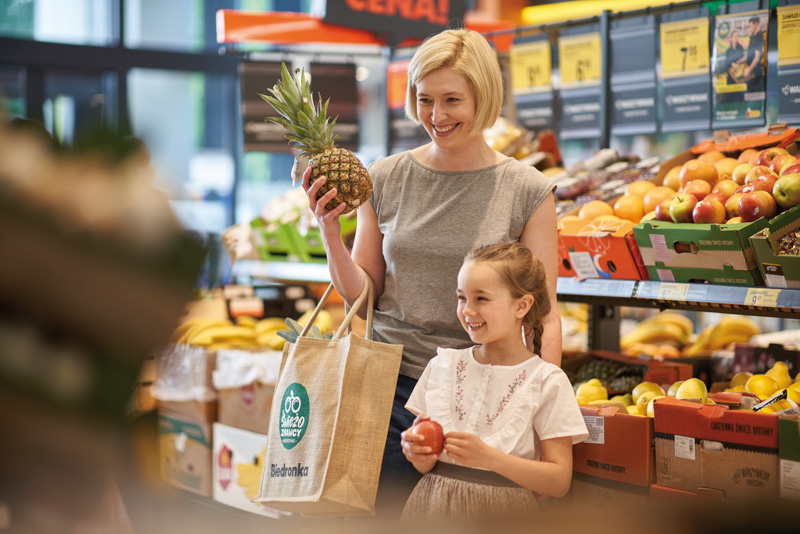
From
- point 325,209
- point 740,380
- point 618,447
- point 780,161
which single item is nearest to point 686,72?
point 780,161

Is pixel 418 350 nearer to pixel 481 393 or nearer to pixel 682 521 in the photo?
pixel 481 393

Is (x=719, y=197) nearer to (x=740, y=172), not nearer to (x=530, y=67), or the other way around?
(x=740, y=172)

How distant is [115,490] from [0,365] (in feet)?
0.20

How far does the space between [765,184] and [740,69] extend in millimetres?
824

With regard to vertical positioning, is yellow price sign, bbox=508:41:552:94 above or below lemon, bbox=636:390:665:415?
above

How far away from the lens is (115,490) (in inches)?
11.1

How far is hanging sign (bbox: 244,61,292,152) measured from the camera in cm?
454

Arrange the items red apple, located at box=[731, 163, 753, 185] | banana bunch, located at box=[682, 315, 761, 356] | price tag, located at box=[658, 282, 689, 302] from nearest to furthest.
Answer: price tag, located at box=[658, 282, 689, 302], red apple, located at box=[731, 163, 753, 185], banana bunch, located at box=[682, 315, 761, 356]

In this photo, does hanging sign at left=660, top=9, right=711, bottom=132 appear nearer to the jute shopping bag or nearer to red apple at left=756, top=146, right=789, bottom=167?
red apple at left=756, top=146, right=789, bottom=167

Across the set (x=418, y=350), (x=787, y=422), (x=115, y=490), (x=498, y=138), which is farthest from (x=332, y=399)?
(x=498, y=138)

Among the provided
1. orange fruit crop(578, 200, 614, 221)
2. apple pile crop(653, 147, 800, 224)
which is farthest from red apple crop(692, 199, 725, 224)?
orange fruit crop(578, 200, 614, 221)

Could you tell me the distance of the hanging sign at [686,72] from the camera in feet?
10.2

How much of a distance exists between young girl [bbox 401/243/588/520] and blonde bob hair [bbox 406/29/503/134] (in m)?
0.34

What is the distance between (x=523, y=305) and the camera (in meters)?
1.81
